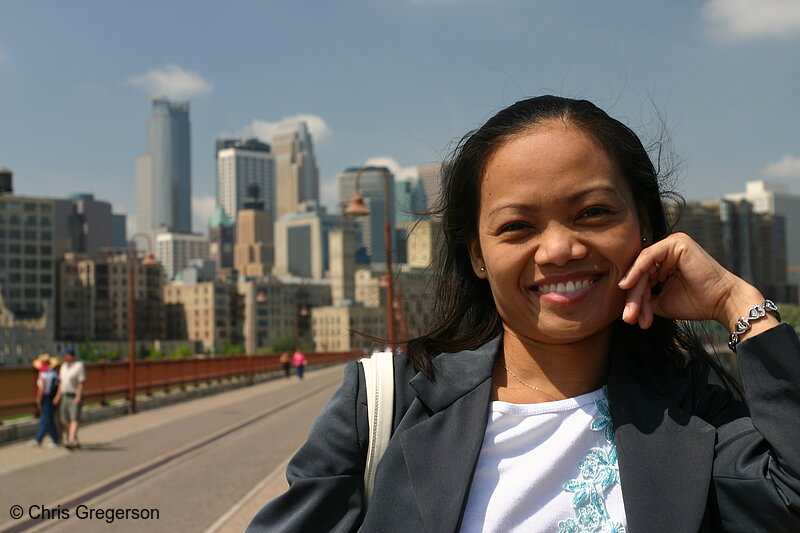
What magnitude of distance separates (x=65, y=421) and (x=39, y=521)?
7.51 meters

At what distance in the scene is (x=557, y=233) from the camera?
2.25m

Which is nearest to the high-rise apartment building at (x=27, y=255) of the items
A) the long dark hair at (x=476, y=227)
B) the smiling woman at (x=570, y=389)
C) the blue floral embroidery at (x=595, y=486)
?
the long dark hair at (x=476, y=227)

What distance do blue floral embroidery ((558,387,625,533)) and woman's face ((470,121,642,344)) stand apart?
0.25 meters

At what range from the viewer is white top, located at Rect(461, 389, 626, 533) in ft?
7.00

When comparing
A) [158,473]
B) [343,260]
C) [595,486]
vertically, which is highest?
[343,260]

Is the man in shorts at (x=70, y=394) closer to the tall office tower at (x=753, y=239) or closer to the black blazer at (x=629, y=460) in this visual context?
the black blazer at (x=629, y=460)

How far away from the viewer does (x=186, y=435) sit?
18906 mm

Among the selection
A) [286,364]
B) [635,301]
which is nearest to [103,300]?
[286,364]

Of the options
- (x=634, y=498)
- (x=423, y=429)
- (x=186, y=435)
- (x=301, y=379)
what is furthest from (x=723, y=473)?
(x=301, y=379)

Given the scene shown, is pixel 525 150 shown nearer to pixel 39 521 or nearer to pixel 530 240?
pixel 530 240

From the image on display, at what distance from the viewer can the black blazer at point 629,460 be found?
2080mm

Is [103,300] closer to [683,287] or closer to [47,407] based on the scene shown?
[47,407]

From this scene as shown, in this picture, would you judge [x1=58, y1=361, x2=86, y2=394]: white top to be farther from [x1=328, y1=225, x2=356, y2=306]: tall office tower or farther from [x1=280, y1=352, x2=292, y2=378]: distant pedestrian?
[x1=328, y1=225, x2=356, y2=306]: tall office tower

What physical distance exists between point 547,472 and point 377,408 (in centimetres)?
40
